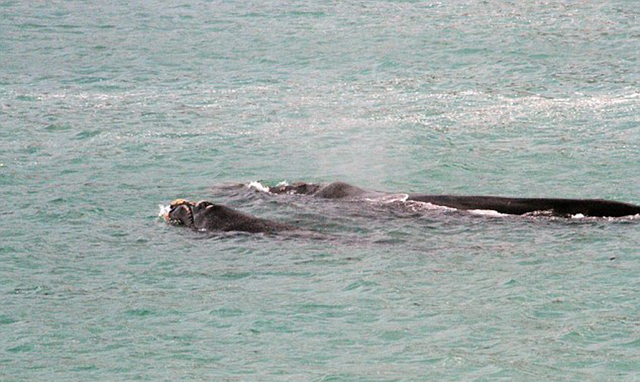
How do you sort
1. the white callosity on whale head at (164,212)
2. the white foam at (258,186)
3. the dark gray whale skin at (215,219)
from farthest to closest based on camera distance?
the white foam at (258,186) < the white callosity on whale head at (164,212) < the dark gray whale skin at (215,219)

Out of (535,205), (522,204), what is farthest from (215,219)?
(535,205)

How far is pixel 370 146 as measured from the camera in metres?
14.0

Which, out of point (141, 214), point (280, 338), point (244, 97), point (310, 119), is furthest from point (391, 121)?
point (280, 338)

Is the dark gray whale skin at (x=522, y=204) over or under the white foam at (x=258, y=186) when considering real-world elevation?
over

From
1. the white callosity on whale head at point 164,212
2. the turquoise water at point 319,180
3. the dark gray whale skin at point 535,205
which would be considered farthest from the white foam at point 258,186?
the dark gray whale skin at point 535,205

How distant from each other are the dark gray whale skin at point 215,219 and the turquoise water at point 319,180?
0.59 feet

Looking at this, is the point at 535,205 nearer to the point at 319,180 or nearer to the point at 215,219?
the point at 215,219

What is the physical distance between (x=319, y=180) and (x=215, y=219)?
7.24 feet

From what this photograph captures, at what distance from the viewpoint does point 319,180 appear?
12562 millimetres

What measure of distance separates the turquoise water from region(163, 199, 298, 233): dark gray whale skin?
18 centimetres

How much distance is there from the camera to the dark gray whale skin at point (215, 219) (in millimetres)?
10359

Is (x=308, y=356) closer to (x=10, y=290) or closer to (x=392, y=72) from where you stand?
(x=10, y=290)

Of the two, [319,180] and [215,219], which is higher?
[215,219]

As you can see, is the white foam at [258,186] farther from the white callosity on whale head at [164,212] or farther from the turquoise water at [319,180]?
the white callosity on whale head at [164,212]
